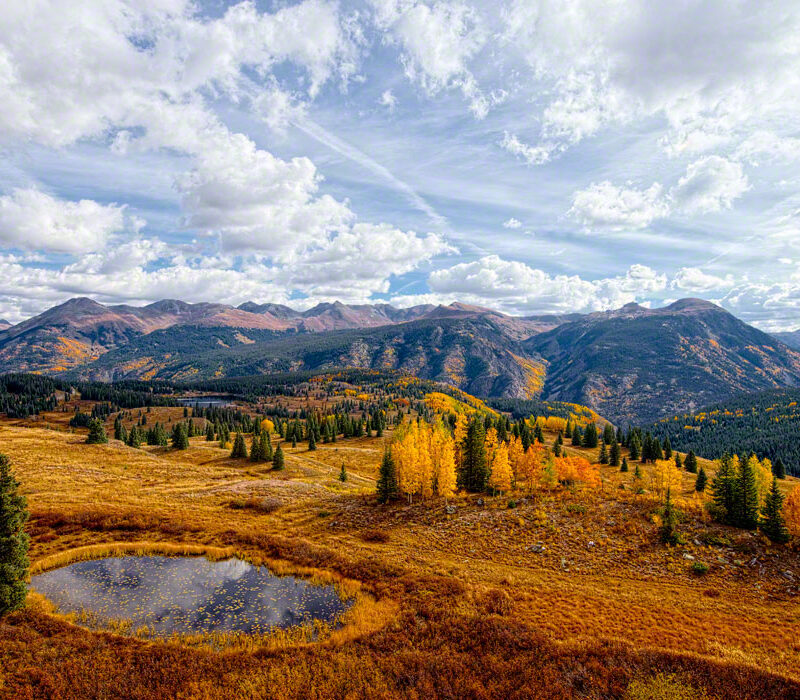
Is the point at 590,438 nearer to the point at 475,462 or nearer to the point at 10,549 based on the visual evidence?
the point at 475,462

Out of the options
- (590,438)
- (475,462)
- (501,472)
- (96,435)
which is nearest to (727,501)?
(501,472)

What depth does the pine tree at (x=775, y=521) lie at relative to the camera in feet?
133

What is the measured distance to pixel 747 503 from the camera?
145ft

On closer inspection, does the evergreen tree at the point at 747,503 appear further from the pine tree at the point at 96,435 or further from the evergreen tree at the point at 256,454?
the pine tree at the point at 96,435

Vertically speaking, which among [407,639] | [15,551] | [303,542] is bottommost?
[303,542]

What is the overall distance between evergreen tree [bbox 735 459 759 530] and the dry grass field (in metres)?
2.63

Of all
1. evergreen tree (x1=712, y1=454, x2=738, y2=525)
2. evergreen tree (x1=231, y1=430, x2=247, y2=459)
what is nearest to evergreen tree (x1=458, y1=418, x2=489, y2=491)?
evergreen tree (x1=712, y1=454, x2=738, y2=525)

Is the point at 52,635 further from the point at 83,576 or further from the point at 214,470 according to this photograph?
the point at 214,470

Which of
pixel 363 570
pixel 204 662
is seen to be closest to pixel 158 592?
pixel 204 662

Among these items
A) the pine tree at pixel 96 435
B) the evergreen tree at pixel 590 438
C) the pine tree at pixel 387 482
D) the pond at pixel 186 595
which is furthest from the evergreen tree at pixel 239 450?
the evergreen tree at pixel 590 438

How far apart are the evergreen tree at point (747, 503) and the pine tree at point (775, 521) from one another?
1.32m

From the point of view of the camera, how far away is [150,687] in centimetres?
2003

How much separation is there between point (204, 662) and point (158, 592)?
1275cm

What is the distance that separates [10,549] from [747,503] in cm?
7125
